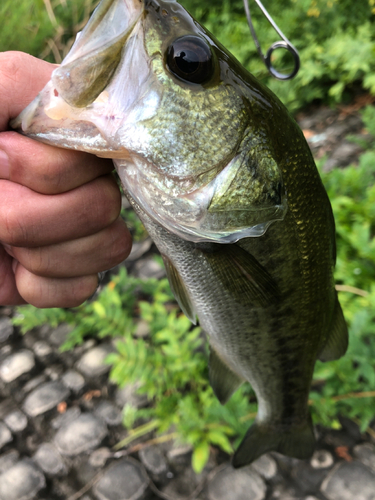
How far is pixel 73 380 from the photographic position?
7.08 feet

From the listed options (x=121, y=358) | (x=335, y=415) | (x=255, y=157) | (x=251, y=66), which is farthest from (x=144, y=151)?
(x=251, y=66)

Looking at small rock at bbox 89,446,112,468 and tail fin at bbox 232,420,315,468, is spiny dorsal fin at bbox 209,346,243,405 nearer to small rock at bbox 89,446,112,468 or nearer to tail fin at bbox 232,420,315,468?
tail fin at bbox 232,420,315,468

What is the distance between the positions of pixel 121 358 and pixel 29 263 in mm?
1007

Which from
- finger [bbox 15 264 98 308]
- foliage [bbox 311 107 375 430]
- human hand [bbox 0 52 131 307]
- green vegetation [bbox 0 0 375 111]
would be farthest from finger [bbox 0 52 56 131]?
green vegetation [bbox 0 0 375 111]

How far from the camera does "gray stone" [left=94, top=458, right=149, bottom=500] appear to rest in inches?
66.8

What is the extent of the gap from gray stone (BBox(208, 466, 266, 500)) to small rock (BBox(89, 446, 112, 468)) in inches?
19.9

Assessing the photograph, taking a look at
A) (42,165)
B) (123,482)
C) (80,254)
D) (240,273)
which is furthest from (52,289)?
(123,482)

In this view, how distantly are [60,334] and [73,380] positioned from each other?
344 millimetres

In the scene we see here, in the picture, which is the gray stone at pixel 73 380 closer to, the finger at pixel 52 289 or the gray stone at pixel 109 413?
the gray stone at pixel 109 413

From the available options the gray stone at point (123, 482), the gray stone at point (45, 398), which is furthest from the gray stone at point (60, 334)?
the gray stone at point (123, 482)

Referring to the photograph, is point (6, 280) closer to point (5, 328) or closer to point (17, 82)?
point (17, 82)

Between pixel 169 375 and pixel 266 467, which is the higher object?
pixel 169 375

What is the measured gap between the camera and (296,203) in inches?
33.5

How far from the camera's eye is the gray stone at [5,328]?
7.93 ft
